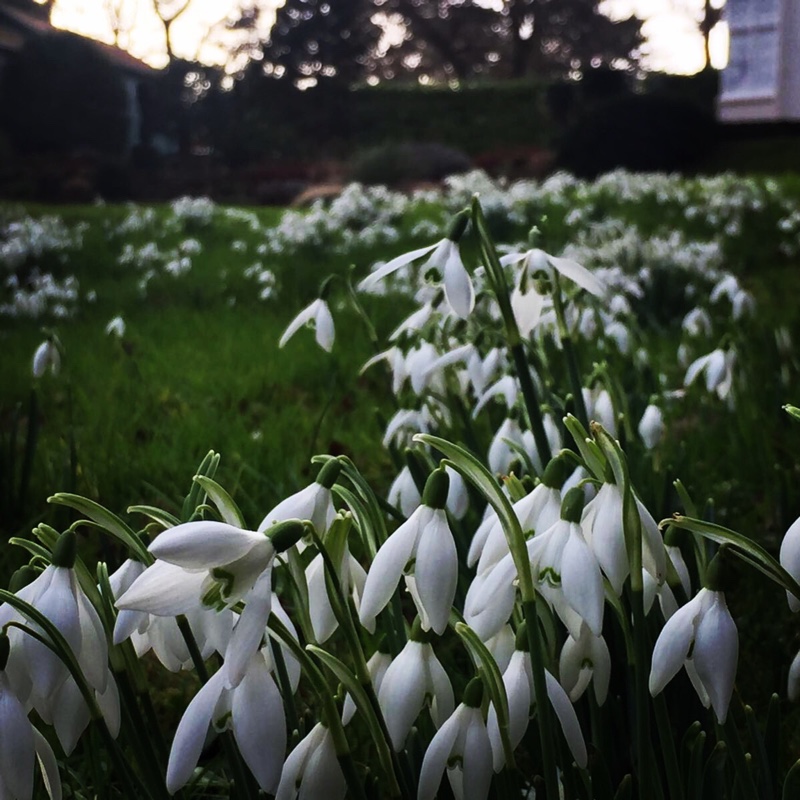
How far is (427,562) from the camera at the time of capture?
554 millimetres

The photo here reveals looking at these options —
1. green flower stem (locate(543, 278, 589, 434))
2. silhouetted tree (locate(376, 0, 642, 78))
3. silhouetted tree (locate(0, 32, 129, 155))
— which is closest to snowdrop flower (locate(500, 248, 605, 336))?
green flower stem (locate(543, 278, 589, 434))

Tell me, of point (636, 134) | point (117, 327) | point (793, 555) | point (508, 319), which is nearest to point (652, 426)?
point (508, 319)

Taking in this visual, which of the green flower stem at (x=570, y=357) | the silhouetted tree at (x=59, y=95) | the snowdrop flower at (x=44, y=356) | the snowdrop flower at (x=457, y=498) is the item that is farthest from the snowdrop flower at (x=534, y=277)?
the silhouetted tree at (x=59, y=95)

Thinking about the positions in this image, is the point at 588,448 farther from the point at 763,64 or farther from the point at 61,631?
the point at 763,64

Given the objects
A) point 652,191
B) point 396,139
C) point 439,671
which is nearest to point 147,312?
point 396,139

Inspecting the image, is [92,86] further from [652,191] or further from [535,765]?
[652,191]

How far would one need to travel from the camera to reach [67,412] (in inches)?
72.3

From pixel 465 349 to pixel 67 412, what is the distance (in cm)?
106

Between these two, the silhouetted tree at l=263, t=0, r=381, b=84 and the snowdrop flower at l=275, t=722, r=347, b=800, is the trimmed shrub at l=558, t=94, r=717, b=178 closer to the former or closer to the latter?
the silhouetted tree at l=263, t=0, r=381, b=84

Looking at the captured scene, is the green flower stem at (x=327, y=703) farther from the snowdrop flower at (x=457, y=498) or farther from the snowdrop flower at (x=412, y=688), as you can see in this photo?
the snowdrop flower at (x=457, y=498)

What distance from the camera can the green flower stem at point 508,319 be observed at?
0.87 meters

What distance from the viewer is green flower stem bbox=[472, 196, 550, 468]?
0.87 m

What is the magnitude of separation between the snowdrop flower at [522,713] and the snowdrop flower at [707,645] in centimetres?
7

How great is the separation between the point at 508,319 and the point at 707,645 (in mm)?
434
